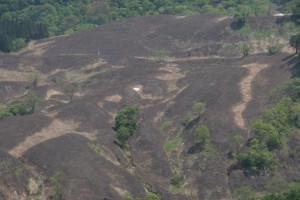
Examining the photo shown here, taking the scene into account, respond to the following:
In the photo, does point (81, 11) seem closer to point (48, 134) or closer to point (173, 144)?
point (48, 134)

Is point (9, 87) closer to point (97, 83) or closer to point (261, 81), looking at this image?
point (97, 83)

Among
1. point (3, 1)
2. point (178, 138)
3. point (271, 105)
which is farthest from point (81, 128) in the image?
point (3, 1)

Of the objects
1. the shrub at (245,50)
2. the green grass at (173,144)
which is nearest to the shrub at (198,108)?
the green grass at (173,144)

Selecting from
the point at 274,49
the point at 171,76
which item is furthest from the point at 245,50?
the point at 171,76

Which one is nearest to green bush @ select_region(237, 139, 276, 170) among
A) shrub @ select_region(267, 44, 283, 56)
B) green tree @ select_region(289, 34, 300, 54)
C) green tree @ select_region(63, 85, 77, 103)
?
green tree @ select_region(289, 34, 300, 54)

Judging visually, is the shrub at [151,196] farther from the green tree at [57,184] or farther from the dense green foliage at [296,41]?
the dense green foliage at [296,41]

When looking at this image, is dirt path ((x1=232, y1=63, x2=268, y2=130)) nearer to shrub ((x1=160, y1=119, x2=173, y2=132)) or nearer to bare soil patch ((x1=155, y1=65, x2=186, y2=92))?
shrub ((x1=160, y1=119, x2=173, y2=132))
